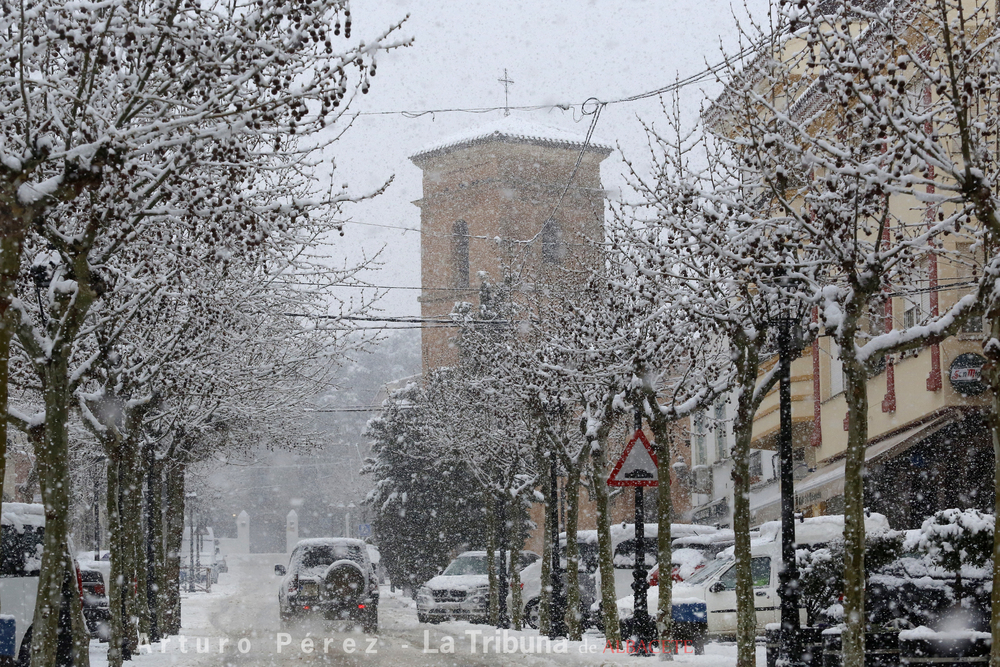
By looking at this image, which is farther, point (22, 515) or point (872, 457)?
point (872, 457)

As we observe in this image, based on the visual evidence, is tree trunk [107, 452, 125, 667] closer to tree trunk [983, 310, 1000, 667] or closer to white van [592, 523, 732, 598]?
tree trunk [983, 310, 1000, 667]

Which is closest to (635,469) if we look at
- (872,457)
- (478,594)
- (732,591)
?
(732,591)

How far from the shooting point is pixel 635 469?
55.8ft

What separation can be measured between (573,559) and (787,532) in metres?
9.58

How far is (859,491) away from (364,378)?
111 m

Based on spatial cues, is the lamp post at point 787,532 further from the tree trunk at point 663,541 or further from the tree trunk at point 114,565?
the tree trunk at point 114,565

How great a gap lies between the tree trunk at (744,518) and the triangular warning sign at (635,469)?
1.91 metres

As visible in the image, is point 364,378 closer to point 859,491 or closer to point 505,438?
point 505,438

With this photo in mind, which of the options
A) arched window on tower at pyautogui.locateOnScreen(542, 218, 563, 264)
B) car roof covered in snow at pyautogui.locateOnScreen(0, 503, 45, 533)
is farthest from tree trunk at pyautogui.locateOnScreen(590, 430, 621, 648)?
arched window on tower at pyautogui.locateOnScreen(542, 218, 563, 264)

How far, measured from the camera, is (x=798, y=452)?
3788 cm

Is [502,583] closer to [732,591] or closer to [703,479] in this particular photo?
[732,591]

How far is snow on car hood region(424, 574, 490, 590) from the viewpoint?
32.0m

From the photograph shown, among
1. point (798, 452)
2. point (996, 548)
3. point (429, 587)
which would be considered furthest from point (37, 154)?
point (798, 452)

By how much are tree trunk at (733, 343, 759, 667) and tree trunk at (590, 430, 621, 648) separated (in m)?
4.96
